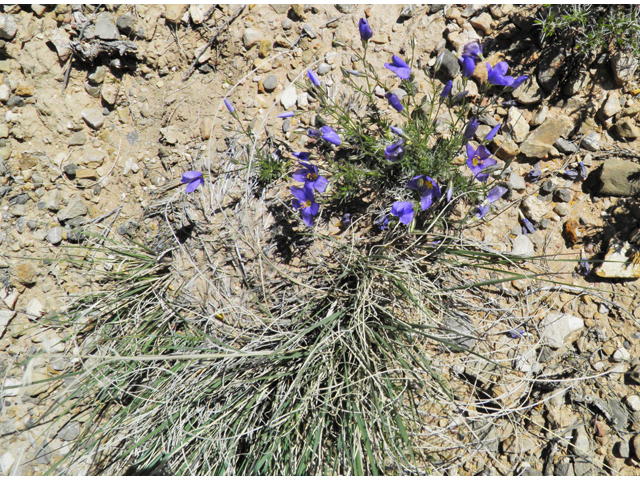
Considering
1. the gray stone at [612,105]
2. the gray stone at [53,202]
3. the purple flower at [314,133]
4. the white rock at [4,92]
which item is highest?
the white rock at [4,92]

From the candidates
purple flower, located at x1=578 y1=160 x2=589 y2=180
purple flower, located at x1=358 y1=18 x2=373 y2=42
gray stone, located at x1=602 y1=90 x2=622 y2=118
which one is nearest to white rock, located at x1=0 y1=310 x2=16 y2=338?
purple flower, located at x1=358 y1=18 x2=373 y2=42

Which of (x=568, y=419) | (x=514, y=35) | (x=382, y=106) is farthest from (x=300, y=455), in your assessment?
(x=514, y=35)

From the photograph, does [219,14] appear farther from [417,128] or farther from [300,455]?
[300,455]

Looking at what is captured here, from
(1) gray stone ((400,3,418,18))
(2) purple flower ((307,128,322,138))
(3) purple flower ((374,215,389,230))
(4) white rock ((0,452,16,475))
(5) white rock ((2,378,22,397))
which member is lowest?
(4) white rock ((0,452,16,475))

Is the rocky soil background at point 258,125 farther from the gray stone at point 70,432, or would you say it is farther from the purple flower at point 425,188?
the purple flower at point 425,188

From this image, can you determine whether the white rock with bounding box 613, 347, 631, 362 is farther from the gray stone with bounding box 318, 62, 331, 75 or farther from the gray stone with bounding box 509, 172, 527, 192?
the gray stone with bounding box 318, 62, 331, 75

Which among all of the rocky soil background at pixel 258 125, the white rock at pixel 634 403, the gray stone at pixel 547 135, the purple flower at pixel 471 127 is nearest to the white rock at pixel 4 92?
the rocky soil background at pixel 258 125

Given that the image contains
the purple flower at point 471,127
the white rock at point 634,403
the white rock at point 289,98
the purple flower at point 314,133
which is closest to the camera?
the purple flower at point 471,127

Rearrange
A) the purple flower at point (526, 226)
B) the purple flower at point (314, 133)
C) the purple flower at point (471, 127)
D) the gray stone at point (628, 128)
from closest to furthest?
the purple flower at point (471, 127) → the gray stone at point (628, 128) → the purple flower at point (526, 226) → the purple flower at point (314, 133)
